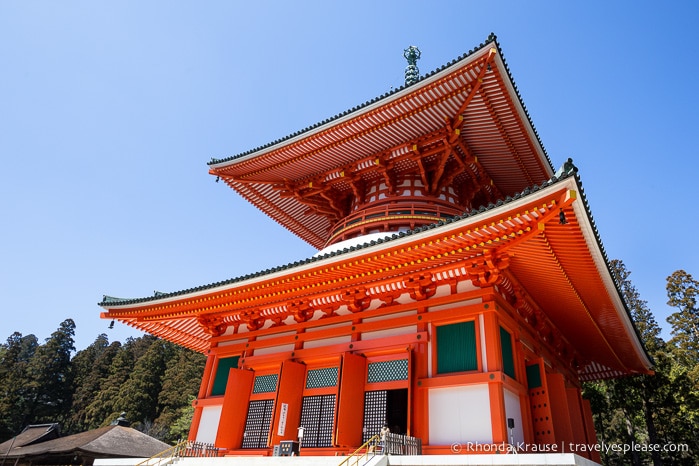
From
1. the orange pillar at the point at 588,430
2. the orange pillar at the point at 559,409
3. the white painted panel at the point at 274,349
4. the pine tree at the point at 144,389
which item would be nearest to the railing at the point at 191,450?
the white painted panel at the point at 274,349

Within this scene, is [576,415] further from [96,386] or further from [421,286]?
[96,386]

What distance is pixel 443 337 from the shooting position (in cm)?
966

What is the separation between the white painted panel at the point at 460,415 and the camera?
835 centimetres

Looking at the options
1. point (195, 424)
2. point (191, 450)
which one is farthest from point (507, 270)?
point (195, 424)

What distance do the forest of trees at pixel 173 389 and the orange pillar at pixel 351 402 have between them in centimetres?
1880

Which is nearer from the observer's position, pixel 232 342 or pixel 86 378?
pixel 232 342

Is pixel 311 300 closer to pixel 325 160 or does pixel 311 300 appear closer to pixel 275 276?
pixel 275 276

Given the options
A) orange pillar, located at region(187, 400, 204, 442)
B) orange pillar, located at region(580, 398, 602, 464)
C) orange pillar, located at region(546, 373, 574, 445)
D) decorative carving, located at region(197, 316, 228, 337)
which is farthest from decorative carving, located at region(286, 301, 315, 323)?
orange pillar, located at region(580, 398, 602, 464)

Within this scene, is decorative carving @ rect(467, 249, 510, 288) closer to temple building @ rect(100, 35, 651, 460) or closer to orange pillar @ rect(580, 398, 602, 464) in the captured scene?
temple building @ rect(100, 35, 651, 460)

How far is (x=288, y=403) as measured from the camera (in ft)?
34.8

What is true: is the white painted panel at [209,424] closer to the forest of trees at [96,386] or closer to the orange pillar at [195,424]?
the orange pillar at [195,424]

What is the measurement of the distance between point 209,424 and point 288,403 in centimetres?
330

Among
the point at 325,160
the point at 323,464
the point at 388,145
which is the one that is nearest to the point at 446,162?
the point at 388,145

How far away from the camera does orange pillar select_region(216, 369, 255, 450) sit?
11141 millimetres
